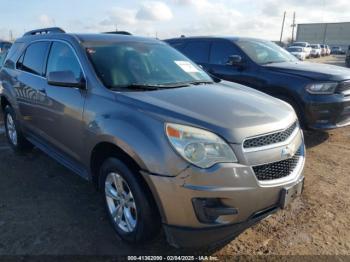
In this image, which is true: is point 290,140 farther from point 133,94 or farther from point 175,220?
point 133,94

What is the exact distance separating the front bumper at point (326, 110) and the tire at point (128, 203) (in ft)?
11.8

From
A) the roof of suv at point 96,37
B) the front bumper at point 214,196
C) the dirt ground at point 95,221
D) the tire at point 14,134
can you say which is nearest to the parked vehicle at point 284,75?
the dirt ground at point 95,221

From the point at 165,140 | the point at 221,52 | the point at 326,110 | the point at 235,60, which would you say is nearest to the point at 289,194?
the point at 165,140

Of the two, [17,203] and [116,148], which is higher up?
[116,148]

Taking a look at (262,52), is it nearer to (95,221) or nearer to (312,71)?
Result: (312,71)

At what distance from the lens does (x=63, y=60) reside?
3.96 m

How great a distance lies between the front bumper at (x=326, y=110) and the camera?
5.47m

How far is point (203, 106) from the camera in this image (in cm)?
294

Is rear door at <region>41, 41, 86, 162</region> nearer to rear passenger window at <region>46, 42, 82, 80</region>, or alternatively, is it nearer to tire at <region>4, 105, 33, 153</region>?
rear passenger window at <region>46, 42, 82, 80</region>

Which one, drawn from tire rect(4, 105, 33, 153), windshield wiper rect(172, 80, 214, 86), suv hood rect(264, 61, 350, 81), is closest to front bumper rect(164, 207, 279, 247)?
windshield wiper rect(172, 80, 214, 86)

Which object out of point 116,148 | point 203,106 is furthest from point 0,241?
point 203,106

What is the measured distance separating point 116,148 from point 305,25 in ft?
337

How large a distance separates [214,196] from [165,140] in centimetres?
52

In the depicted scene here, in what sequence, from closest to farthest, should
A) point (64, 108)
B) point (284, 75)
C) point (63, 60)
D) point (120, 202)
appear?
point (120, 202) < point (64, 108) < point (63, 60) < point (284, 75)
